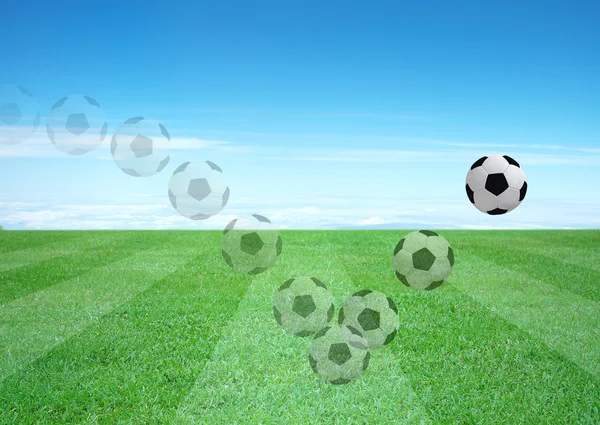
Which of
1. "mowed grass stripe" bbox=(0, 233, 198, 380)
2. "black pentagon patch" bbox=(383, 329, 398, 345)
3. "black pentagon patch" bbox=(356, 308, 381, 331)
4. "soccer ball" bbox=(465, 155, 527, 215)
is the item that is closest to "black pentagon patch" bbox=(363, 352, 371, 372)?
"black pentagon patch" bbox=(356, 308, 381, 331)

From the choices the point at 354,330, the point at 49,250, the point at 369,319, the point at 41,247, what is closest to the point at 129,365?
the point at 354,330

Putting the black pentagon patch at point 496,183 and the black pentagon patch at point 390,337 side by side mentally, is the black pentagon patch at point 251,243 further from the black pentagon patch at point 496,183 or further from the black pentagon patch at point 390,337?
the black pentagon patch at point 496,183

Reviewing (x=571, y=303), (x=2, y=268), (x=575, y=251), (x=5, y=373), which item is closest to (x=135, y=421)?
(x=5, y=373)

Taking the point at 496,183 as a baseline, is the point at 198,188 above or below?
below

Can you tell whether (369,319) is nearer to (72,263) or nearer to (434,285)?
(434,285)

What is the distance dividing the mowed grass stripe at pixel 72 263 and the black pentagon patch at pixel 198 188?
400 cm

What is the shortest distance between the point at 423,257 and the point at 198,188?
339cm

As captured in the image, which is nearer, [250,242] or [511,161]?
[250,242]

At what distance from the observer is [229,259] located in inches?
352

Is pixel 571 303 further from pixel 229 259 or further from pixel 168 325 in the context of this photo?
pixel 168 325

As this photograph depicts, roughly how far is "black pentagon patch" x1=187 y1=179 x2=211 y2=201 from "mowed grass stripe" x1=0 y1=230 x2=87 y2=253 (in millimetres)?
8566

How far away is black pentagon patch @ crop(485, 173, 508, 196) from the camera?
29.3ft

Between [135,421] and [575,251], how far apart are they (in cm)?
1302

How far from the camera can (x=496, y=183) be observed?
8.95m
